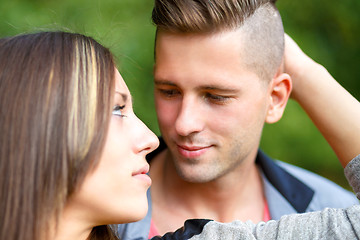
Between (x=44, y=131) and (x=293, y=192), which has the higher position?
(x=44, y=131)

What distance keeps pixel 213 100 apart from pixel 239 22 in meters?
0.39

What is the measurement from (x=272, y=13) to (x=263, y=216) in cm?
105

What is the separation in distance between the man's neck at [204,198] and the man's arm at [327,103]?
0.51m

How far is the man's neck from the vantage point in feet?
8.70

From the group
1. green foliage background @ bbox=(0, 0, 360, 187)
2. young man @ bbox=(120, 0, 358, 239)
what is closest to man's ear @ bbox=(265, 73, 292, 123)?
young man @ bbox=(120, 0, 358, 239)

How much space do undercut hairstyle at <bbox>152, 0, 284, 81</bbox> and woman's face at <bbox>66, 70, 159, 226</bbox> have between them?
27.1 inches

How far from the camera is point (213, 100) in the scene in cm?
233

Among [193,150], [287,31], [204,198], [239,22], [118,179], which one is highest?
[239,22]

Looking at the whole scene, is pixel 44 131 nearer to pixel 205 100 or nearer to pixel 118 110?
pixel 118 110

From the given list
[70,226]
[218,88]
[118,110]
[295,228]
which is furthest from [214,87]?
[70,226]

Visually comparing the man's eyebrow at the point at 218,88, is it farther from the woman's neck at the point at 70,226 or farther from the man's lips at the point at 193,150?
the woman's neck at the point at 70,226

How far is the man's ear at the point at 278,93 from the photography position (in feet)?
8.25

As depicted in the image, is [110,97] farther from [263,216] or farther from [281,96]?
[263,216]

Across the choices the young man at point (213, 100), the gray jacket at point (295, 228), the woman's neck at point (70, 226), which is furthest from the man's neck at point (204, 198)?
the woman's neck at point (70, 226)
